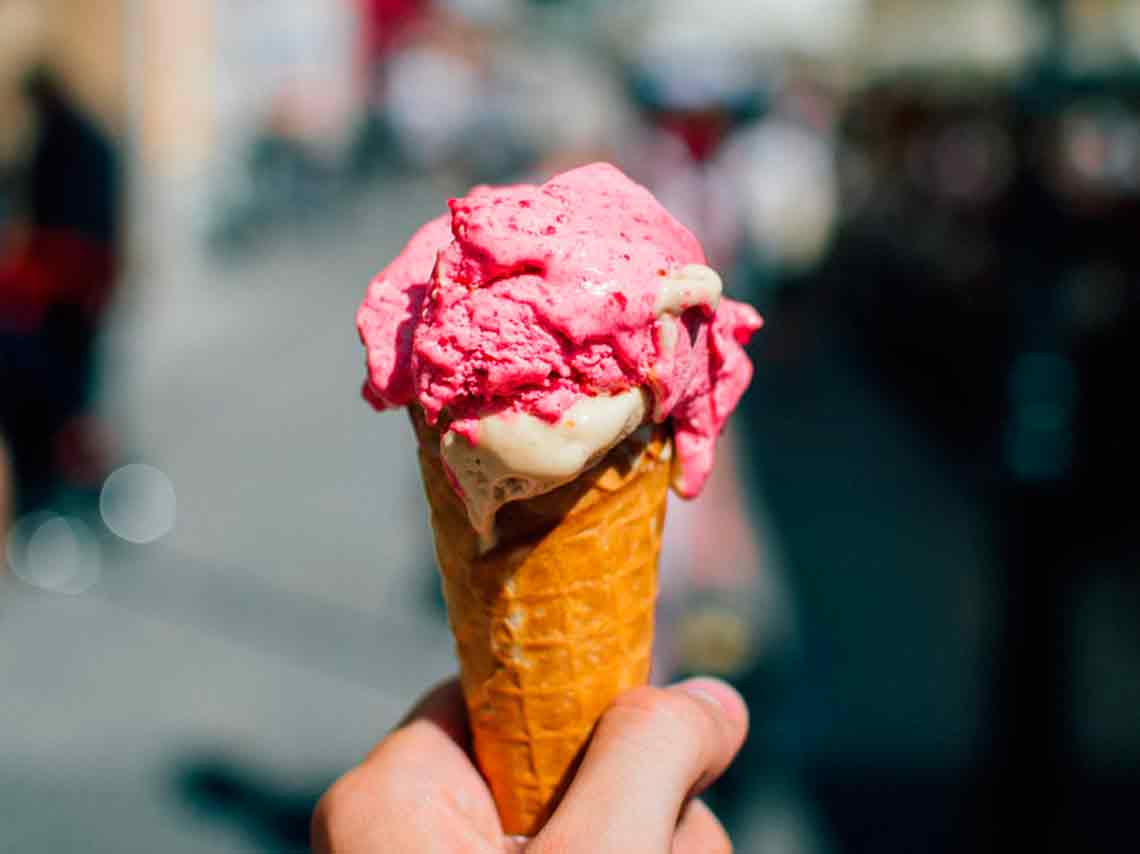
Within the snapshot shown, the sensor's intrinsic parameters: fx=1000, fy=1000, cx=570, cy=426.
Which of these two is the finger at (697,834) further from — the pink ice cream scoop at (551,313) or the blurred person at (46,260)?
the blurred person at (46,260)

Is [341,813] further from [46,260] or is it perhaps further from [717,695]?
[46,260]

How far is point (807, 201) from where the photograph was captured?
35.0 ft

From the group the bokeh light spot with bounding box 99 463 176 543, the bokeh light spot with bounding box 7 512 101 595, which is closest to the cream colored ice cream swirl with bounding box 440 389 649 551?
the bokeh light spot with bounding box 7 512 101 595

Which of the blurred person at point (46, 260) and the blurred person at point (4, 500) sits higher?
the blurred person at point (46, 260)

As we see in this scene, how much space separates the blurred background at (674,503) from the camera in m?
3.65

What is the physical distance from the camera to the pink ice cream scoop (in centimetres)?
123

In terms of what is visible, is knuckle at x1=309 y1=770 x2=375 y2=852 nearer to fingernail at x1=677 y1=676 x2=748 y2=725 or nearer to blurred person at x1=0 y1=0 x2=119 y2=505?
fingernail at x1=677 y1=676 x2=748 y2=725

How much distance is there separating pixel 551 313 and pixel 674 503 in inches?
92.7

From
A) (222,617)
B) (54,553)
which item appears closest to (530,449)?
(222,617)

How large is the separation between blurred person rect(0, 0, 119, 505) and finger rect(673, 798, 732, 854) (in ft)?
15.5

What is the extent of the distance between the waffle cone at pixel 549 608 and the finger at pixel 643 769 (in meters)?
0.07

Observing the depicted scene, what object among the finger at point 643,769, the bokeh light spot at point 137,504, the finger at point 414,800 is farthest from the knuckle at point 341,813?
the bokeh light spot at point 137,504

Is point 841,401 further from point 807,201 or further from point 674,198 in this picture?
point 674,198

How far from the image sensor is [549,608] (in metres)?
1.43
